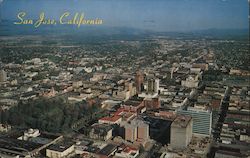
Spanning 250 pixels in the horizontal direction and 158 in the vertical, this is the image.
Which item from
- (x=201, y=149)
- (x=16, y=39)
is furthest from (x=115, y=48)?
(x=201, y=149)

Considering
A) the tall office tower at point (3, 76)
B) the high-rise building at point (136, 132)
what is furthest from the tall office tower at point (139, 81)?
the tall office tower at point (3, 76)

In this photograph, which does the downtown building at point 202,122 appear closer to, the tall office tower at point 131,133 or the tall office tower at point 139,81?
the tall office tower at point 131,133

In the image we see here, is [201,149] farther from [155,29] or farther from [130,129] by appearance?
[155,29]

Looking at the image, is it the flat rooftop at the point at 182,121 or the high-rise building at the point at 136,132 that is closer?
the flat rooftop at the point at 182,121

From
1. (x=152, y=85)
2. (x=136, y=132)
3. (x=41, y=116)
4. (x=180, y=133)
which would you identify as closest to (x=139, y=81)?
(x=152, y=85)

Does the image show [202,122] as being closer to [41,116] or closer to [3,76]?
[41,116]

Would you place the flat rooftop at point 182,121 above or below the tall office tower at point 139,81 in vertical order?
below
